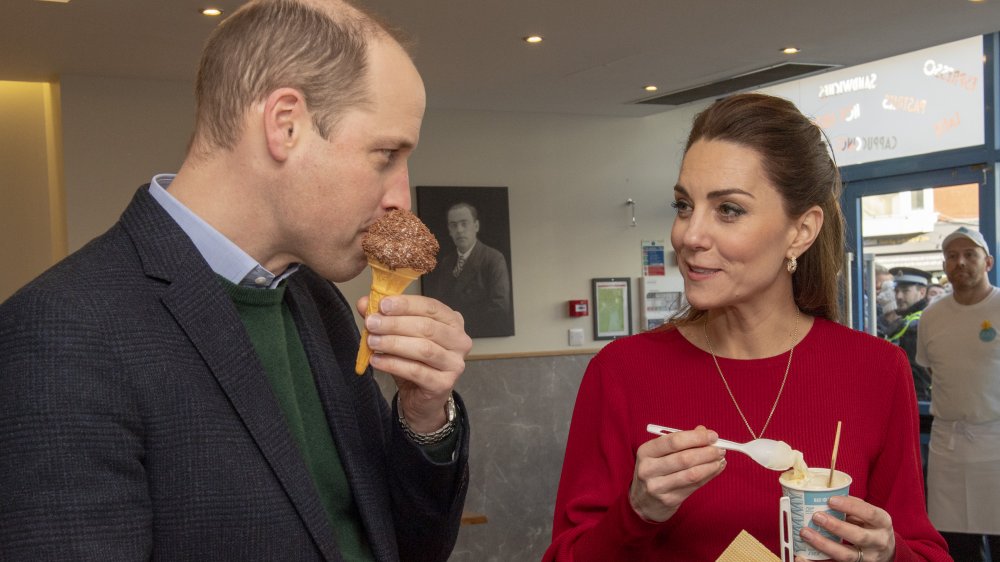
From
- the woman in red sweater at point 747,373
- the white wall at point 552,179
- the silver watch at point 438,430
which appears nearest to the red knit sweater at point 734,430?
the woman in red sweater at point 747,373

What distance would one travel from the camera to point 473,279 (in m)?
6.76

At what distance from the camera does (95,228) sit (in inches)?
223

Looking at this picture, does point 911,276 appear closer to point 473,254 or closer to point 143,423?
point 473,254

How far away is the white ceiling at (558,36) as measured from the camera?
14.4ft

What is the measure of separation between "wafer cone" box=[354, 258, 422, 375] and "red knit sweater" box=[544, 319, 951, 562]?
1.93 ft

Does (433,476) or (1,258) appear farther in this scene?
(1,258)

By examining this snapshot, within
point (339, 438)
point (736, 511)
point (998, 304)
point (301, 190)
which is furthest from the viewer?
point (998, 304)

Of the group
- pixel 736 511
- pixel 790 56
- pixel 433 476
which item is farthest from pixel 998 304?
pixel 433 476

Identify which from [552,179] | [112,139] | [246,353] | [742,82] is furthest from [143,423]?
[552,179]

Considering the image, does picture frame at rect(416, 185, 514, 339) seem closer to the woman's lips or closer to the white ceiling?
the white ceiling

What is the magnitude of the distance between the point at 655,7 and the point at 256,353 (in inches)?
145

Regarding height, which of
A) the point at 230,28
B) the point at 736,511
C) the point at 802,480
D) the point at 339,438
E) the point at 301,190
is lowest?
the point at 736,511

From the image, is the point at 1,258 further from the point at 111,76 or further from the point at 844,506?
the point at 844,506

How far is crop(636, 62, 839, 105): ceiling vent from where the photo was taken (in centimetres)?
603
